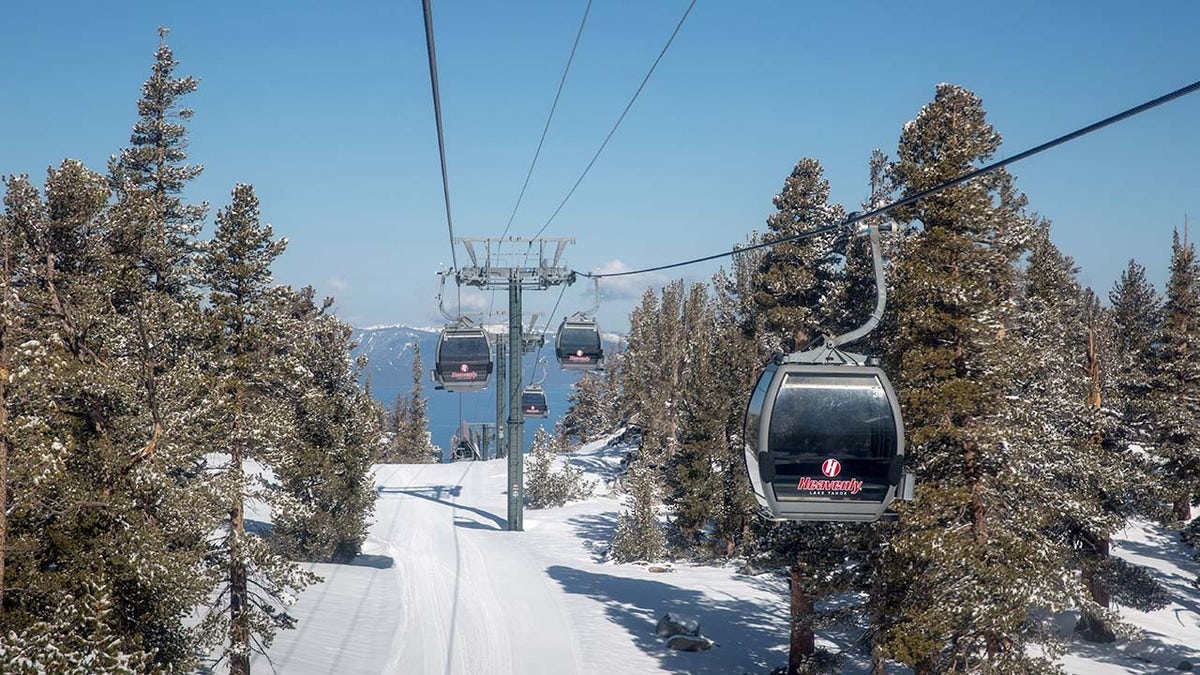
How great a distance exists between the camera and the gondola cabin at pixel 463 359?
39219mm

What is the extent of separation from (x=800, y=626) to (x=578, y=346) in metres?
22.4

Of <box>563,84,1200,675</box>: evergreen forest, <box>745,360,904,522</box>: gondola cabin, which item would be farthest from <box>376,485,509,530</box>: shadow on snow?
<box>745,360,904,522</box>: gondola cabin

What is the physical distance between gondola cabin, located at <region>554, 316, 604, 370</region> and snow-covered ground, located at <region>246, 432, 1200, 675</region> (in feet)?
29.1

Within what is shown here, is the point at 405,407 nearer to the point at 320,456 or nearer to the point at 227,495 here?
the point at 320,456

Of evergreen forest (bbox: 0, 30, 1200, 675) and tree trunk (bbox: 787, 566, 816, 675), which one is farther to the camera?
tree trunk (bbox: 787, 566, 816, 675)

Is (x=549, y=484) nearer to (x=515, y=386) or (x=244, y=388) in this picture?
(x=515, y=386)

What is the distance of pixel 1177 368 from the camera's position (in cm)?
3102

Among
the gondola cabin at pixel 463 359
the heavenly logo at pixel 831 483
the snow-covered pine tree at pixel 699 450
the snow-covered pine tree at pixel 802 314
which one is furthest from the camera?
the gondola cabin at pixel 463 359

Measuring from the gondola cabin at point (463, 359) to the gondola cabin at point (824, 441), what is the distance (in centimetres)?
2964

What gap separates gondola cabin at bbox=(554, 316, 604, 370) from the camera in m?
41.2

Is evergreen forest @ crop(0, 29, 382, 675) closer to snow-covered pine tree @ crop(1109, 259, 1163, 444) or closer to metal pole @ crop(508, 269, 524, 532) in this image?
metal pole @ crop(508, 269, 524, 532)

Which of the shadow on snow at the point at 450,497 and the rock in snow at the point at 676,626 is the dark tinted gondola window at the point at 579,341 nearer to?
the shadow on snow at the point at 450,497

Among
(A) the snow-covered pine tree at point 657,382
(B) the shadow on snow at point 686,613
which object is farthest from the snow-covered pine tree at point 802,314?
(A) the snow-covered pine tree at point 657,382

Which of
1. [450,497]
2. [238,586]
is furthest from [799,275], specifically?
[450,497]
